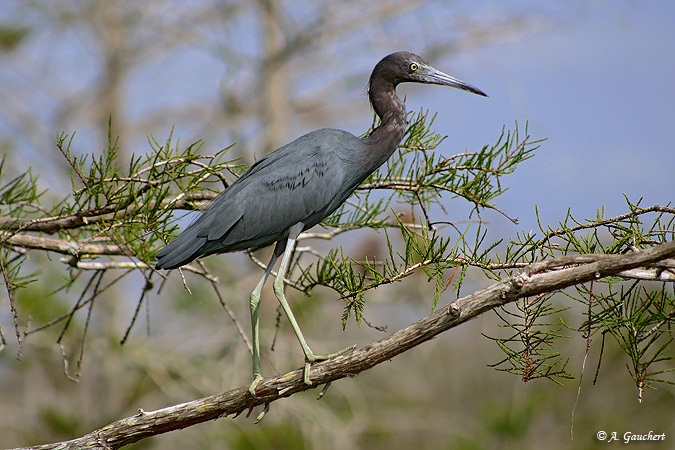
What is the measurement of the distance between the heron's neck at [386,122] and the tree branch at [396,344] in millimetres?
857

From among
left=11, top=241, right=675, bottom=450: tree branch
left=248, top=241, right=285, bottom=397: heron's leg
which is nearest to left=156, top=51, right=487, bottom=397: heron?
left=248, top=241, right=285, bottom=397: heron's leg

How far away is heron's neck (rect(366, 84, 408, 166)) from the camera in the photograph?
2.42m

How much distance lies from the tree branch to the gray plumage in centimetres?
56

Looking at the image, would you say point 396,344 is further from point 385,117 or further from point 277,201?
point 385,117

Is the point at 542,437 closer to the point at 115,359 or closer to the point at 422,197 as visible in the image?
the point at 115,359

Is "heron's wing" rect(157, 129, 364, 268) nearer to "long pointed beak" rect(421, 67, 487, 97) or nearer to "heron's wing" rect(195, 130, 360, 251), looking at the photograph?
"heron's wing" rect(195, 130, 360, 251)

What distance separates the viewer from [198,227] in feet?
7.68

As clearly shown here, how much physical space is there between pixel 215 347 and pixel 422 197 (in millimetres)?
5132

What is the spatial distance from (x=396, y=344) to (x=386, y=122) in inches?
41.5

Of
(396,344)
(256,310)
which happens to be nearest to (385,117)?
(256,310)

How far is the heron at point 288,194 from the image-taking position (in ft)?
7.75

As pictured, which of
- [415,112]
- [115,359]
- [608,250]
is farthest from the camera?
[115,359]

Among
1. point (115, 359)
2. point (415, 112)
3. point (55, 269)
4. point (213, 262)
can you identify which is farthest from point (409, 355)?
point (415, 112)

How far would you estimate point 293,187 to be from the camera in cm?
238
